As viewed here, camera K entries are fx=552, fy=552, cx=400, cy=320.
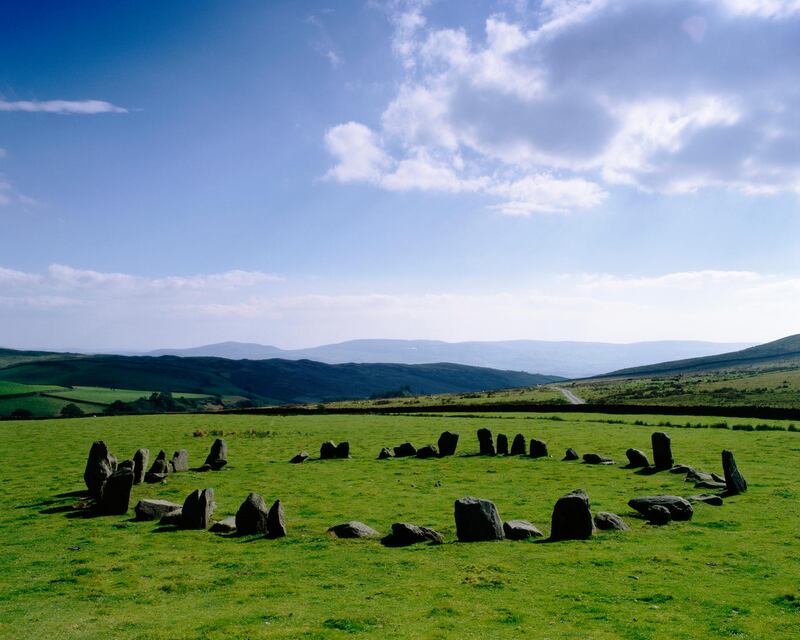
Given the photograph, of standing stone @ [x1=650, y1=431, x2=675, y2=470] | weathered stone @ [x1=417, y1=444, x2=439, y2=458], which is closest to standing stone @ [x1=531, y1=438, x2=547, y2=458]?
weathered stone @ [x1=417, y1=444, x2=439, y2=458]

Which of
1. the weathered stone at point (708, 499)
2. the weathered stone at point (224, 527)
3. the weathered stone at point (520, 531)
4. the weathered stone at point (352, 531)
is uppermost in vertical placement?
the weathered stone at point (708, 499)

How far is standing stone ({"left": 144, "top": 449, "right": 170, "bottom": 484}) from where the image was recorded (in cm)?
3198

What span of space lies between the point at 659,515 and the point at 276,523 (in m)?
15.0

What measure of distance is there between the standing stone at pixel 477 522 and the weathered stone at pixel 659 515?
6.38 m

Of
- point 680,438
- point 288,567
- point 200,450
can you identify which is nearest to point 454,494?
point 288,567

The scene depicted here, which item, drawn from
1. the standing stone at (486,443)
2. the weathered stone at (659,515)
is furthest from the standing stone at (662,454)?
the weathered stone at (659,515)

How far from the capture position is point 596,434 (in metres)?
51.4

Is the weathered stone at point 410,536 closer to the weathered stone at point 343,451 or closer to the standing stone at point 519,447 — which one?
the weathered stone at point 343,451

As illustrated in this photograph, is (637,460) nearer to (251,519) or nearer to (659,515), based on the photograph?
(659,515)

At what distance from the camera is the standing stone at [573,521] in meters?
19.8

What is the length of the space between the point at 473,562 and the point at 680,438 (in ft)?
125

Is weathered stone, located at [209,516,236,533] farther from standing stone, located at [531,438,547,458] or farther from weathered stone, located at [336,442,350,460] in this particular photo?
standing stone, located at [531,438,547,458]

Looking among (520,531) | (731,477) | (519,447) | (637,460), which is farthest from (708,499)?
(519,447)

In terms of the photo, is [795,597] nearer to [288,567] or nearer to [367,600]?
[367,600]
